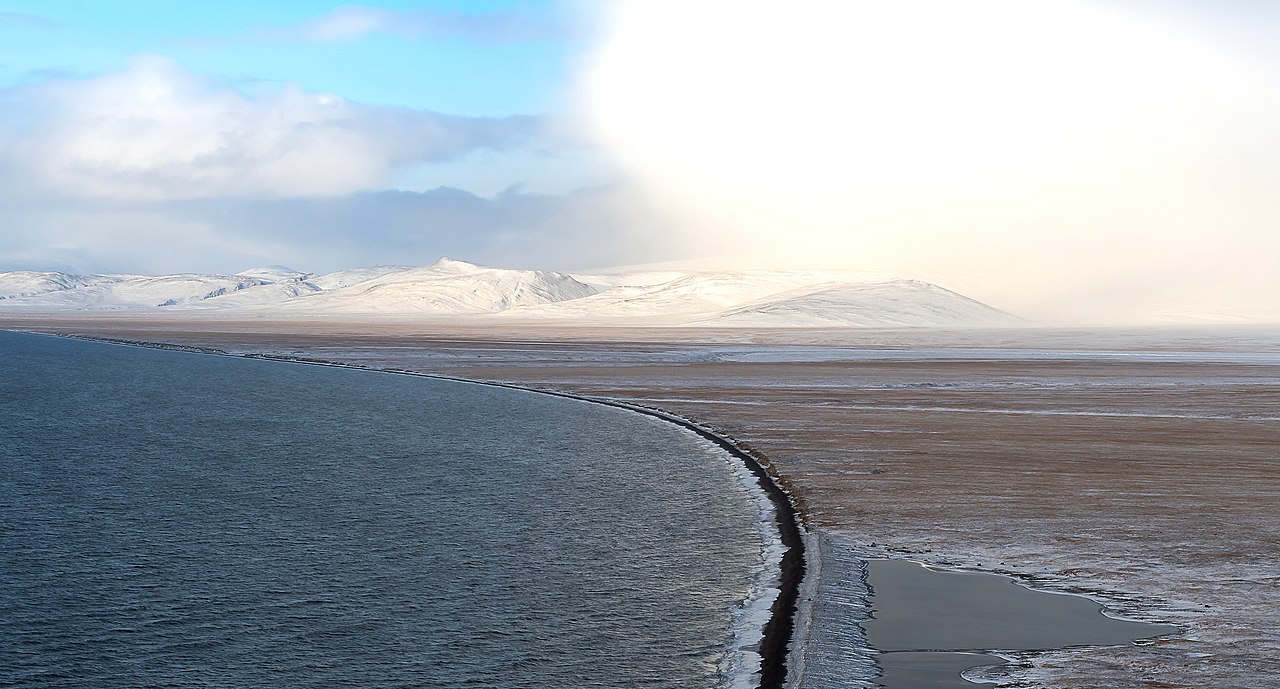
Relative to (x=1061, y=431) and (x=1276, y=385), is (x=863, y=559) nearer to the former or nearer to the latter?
(x=1061, y=431)

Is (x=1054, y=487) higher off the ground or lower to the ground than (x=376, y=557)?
higher

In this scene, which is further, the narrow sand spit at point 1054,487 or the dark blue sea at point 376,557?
the narrow sand spit at point 1054,487

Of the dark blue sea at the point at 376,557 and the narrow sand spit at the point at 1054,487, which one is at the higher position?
the narrow sand spit at the point at 1054,487

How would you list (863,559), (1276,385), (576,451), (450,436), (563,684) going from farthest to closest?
1. (1276,385)
2. (450,436)
3. (576,451)
4. (863,559)
5. (563,684)

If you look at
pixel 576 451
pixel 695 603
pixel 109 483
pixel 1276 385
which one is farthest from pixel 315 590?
pixel 1276 385

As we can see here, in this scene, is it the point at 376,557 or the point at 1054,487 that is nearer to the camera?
the point at 376,557
